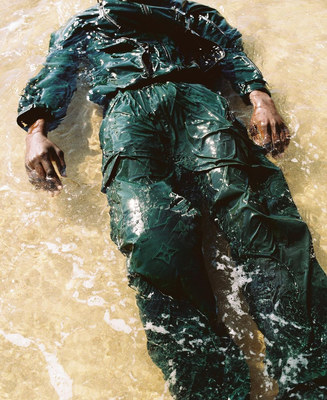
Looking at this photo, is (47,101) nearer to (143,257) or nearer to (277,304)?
(143,257)

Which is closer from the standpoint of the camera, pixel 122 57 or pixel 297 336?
pixel 297 336

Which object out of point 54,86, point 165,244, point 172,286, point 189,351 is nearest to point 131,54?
point 54,86

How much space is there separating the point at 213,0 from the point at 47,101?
273 cm

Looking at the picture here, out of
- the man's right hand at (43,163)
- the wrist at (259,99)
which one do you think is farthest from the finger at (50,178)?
the wrist at (259,99)

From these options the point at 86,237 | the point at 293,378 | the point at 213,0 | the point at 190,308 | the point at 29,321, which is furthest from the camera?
the point at 213,0

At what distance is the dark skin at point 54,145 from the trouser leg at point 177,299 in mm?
702

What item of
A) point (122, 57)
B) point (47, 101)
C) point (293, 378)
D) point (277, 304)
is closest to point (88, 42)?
point (122, 57)

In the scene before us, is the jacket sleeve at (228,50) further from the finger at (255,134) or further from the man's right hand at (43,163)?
the man's right hand at (43,163)

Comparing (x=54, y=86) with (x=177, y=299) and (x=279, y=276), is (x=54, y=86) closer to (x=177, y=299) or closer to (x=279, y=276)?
(x=177, y=299)

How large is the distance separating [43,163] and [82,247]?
578 mm

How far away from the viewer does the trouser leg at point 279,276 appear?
5.50 ft

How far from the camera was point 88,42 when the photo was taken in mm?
2838

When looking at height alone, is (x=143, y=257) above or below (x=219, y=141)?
below

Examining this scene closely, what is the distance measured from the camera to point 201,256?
185 centimetres
